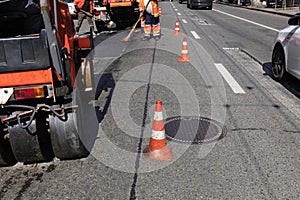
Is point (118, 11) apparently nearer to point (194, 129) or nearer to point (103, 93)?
point (103, 93)

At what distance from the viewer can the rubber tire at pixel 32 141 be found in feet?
12.1

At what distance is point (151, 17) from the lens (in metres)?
12.9

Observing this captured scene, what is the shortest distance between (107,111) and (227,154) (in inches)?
91.9

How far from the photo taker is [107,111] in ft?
18.5

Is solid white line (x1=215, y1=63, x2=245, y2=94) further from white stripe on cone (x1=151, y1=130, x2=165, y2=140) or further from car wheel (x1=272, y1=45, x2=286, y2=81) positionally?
→ white stripe on cone (x1=151, y1=130, x2=165, y2=140)

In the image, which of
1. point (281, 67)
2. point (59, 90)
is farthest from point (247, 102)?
Result: point (59, 90)

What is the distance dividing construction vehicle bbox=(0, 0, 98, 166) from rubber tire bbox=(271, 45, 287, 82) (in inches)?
194

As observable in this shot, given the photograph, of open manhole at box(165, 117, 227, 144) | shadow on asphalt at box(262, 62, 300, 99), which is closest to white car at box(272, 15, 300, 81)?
shadow on asphalt at box(262, 62, 300, 99)

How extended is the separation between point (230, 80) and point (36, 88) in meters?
5.09

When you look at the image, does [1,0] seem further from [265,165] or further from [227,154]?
[265,165]

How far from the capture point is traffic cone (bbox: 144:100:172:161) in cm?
407

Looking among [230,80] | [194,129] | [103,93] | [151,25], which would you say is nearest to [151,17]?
[151,25]

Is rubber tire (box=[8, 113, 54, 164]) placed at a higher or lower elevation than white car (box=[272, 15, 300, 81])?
lower

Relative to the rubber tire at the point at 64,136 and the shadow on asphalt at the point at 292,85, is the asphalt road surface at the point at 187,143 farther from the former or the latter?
the rubber tire at the point at 64,136
